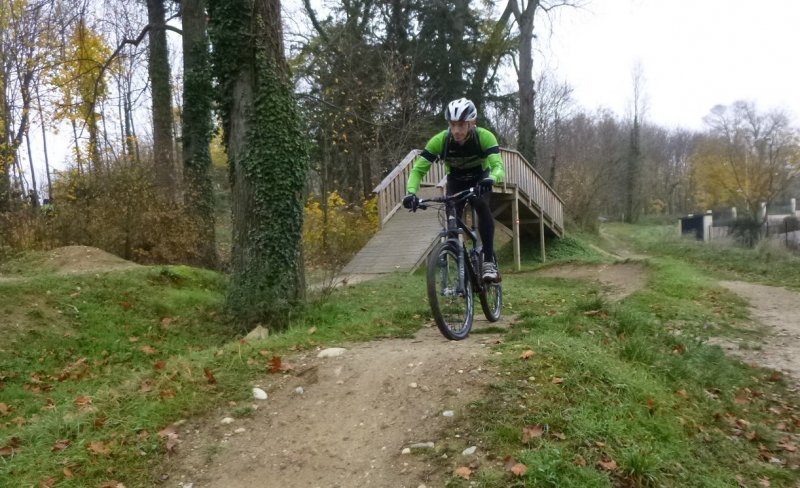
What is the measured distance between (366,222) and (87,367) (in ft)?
35.0

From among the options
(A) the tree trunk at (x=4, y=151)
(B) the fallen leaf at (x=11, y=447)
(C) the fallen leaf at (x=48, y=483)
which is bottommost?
(C) the fallen leaf at (x=48, y=483)

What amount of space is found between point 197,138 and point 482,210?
9.43 meters

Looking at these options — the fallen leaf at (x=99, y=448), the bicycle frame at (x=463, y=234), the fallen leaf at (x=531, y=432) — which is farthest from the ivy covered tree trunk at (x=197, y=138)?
the fallen leaf at (x=531, y=432)

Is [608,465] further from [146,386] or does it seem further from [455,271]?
[146,386]

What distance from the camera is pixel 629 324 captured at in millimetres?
5762

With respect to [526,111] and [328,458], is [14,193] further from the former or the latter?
[526,111]

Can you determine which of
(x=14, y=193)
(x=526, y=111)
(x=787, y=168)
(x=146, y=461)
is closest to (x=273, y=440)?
(x=146, y=461)

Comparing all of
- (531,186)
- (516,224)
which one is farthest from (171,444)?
(531,186)

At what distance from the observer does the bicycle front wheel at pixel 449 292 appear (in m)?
4.99

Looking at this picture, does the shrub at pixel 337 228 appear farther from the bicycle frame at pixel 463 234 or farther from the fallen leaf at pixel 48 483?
the fallen leaf at pixel 48 483

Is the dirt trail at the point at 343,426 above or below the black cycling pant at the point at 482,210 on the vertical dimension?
below

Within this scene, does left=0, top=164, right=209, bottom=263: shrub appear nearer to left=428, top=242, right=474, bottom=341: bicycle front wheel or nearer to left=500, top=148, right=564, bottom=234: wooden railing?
left=428, top=242, right=474, bottom=341: bicycle front wheel

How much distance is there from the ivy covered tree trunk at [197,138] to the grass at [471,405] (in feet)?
13.7

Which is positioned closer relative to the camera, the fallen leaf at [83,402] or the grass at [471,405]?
the grass at [471,405]
